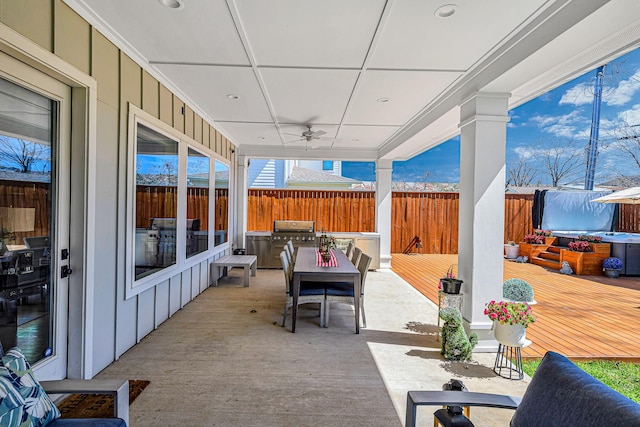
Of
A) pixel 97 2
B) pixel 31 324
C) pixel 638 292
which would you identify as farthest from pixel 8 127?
pixel 638 292

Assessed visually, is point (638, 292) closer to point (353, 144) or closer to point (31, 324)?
point (353, 144)

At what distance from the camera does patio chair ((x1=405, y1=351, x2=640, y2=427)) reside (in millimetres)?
928

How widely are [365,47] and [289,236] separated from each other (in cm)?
511

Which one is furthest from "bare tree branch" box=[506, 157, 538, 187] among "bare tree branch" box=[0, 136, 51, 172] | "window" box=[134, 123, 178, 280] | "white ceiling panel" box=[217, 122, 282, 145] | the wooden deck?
"bare tree branch" box=[0, 136, 51, 172]

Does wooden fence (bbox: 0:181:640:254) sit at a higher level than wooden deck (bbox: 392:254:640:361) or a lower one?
higher

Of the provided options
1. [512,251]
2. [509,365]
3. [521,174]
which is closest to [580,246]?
[512,251]

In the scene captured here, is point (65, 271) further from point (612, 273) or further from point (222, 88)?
point (612, 273)

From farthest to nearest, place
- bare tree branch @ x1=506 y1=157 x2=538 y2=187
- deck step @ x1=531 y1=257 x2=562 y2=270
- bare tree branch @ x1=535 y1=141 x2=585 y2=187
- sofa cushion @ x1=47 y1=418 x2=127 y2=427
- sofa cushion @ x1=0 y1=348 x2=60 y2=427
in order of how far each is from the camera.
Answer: bare tree branch @ x1=506 y1=157 x2=538 y2=187 < bare tree branch @ x1=535 y1=141 x2=585 y2=187 < deck step @ x1=531 y1=257 x2=562 y2=270 < sofa cushion @ x1=47 y1=418 x2=127 y2=427 < sofa cushion @ x1=0 y1=348 x2=60 y2=427

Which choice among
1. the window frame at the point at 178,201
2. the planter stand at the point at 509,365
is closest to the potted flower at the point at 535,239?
the planter stand at the point at 509,365

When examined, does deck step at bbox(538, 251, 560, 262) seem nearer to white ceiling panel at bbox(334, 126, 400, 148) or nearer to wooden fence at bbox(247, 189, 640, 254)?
wooden fence at bbox(247, 189, 640, 254)

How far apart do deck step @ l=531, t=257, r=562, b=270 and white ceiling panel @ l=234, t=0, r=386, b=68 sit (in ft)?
24.6

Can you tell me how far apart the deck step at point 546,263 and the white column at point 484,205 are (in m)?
5.89

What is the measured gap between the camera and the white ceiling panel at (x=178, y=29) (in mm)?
2234

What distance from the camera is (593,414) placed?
96cm
